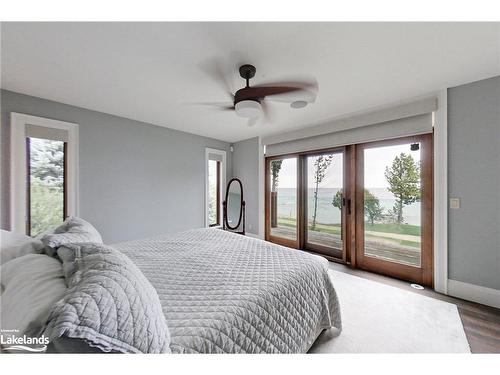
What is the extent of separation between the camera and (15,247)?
1.14 metres

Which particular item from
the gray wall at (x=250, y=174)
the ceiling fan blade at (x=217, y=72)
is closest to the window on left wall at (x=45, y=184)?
the ceiling fan blade at (x=217, y=72)

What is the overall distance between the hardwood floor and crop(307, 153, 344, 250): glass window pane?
3.27 feet

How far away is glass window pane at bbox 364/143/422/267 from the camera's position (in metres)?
2.48

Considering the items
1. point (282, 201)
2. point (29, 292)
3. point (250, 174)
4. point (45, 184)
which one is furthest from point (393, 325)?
point (45, 184)

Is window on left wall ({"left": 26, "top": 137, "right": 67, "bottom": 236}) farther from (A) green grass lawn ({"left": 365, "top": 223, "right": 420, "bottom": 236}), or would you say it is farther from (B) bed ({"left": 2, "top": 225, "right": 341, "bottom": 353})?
(A) green grass lawn ({"left": 365, "top": 223, "right": 420, "bottom": 236})

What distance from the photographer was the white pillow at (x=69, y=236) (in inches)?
42.1

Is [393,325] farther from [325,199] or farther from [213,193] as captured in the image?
[213,193]

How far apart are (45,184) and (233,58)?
2.74 meters

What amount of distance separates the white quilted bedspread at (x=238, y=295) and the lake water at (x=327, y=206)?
1.72 m

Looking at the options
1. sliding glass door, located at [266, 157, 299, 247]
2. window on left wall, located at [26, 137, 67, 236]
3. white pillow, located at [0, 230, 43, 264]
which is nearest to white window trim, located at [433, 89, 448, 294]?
sliding glass door, located at [266, 157, 299, 247]

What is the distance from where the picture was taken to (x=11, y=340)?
61cm

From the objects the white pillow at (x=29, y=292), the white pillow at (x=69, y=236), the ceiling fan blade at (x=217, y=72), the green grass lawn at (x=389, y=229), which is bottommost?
the green grass lawn at (x=389, y=229)

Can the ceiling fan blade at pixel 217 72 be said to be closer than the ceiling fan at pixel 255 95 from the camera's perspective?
No

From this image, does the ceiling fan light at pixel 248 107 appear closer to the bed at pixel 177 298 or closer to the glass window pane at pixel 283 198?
the bed at pixel 177 298
